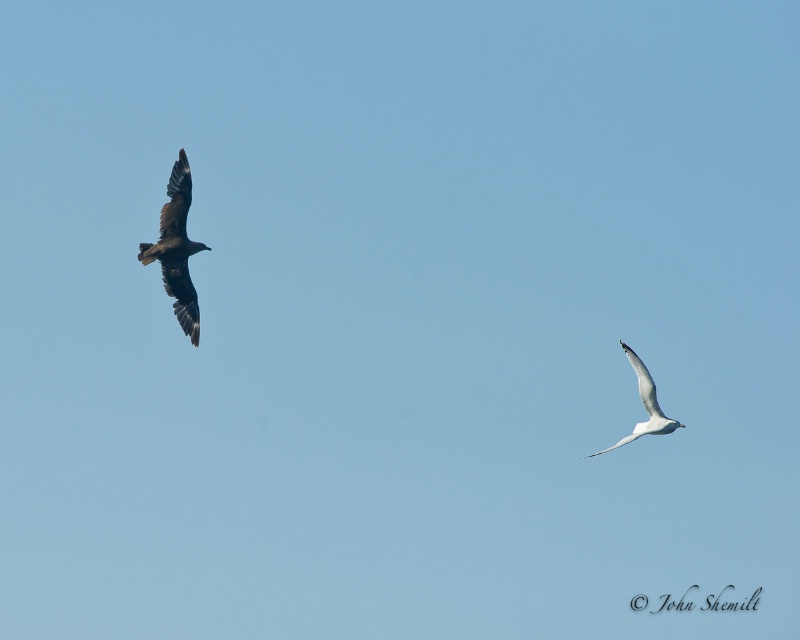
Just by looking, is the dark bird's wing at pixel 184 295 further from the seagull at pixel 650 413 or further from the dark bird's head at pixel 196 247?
the seagull at pixel 650 413

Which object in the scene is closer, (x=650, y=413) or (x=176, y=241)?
(x=650, y=413)

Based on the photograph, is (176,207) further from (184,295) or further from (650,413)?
(650,413)

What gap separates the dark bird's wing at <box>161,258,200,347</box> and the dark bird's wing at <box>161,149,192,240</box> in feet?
5.46

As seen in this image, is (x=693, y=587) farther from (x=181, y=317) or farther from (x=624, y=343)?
(x=181, y=317)

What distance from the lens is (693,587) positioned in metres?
45.7

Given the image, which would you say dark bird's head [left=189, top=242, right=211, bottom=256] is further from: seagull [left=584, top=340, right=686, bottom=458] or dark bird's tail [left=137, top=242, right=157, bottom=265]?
seagull [left=584, top=340, right=686, bottom=458]

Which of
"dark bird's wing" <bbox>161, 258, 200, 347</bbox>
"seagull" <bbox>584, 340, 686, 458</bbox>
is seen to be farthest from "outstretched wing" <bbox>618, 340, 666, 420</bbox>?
"dark bird's wing" <bbox>161, 258, 200, 347</bbox>

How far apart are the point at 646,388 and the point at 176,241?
19.9 meters

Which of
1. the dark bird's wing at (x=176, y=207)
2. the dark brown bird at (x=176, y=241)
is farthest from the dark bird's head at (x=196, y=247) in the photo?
the dark bird's wing at (x=176, y=207)

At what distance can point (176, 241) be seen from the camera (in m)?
51.4

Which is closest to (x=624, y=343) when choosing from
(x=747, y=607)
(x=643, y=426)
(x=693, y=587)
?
(x=643, y=426)

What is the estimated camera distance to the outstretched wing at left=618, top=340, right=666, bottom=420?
39.9 meters

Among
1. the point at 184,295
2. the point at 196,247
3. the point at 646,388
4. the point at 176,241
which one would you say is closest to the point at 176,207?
the point at 176,241

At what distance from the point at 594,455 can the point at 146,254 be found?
2239 centimetres
